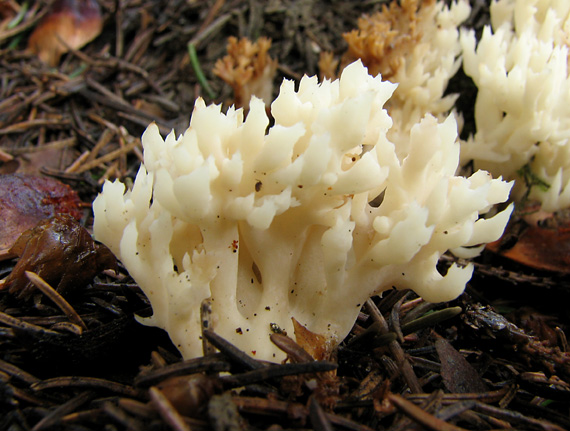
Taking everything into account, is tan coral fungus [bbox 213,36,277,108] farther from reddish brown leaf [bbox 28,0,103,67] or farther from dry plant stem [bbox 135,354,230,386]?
dry plant stem [bbox 135,354,230,386]

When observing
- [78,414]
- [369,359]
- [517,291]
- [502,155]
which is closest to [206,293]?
[78,414]

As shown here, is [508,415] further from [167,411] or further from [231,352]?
[167,411]

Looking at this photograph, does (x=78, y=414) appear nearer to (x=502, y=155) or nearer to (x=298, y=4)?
(x=502, y=155)

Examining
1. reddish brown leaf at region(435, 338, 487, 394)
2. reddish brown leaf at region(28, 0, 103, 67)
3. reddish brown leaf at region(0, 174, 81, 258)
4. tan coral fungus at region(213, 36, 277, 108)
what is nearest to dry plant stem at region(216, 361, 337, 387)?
reddish brown leaf at region(435, 338, 487, 394)

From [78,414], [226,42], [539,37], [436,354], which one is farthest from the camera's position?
[226,42]

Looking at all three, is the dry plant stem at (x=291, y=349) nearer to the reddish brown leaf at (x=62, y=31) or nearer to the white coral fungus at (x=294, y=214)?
the white coral fungus at (x=294, y=214)

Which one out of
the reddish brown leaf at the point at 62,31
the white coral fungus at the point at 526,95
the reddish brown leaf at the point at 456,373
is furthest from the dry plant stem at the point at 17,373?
the reddish brown leaf at the point at 62,31
